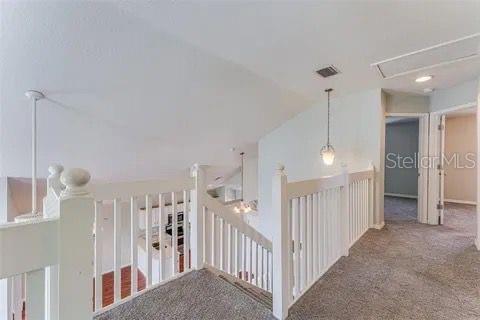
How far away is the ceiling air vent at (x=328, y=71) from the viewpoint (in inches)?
125

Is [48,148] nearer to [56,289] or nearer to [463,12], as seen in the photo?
[56,289]

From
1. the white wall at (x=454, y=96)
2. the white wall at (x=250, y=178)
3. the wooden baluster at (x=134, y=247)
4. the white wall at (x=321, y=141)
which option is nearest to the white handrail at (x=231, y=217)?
the wooden baluster at (x=134, y=247)

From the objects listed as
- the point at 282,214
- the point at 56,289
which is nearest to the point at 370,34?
the point at 282,214

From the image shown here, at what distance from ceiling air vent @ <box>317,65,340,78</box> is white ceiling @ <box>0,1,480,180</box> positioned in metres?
0.09

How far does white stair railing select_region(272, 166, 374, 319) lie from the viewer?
1827 millimetres

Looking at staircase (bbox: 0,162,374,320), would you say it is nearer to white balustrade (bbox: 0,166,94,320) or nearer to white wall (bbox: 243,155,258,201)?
white balustrade (bbox: 0,166,94,320)

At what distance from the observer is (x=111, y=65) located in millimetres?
2486

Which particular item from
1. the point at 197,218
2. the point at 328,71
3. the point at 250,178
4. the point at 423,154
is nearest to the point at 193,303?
the point at 197,218

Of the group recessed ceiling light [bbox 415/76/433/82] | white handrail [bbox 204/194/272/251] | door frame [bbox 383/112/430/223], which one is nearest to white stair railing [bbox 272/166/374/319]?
white handrail [bbox 204/194/272/251]

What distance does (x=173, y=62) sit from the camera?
2.65 m

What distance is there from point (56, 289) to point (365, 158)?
4399mm

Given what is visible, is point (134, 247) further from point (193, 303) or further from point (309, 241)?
point (309, 241)

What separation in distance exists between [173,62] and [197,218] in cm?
162

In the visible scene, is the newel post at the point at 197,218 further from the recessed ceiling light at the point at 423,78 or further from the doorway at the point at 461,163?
the doorway at the point at 461,163
